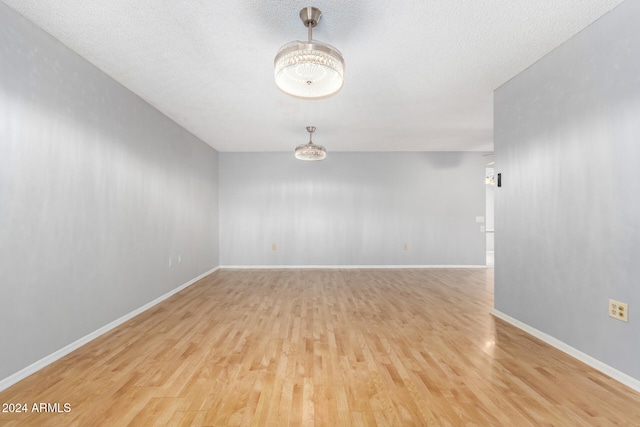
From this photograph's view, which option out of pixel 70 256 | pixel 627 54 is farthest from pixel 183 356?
pixel 627 54

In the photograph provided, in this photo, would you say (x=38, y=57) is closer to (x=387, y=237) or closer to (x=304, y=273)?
(x=304, y=273)

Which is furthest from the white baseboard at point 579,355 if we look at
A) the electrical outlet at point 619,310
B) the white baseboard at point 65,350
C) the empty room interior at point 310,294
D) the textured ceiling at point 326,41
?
the white baseboard at point 65,350

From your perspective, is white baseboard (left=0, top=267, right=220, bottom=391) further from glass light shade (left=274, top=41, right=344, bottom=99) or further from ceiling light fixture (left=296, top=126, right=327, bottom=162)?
ceiling light fixture (left=296, top=126, right=327, bottom=162)

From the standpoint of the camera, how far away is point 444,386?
185 cm

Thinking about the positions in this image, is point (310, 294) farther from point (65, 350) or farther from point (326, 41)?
point (326, 41)

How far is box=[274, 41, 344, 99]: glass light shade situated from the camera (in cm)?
165

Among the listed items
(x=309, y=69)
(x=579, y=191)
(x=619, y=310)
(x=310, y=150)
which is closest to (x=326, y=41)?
(x=309, y=69)

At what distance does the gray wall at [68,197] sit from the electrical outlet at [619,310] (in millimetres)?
4204

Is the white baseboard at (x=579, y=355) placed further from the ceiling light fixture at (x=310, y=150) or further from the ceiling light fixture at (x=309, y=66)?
the ceiling light fixture at (x=310, y=150)

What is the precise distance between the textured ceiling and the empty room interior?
0.02 metres

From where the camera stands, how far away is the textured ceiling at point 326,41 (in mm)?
1900

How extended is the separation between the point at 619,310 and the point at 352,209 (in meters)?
4.75

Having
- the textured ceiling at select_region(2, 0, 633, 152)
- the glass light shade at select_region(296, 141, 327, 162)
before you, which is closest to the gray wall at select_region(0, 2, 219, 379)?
the textured ceiling at select_region(2, 0, 633, 152)

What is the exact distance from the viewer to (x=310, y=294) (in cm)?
413
